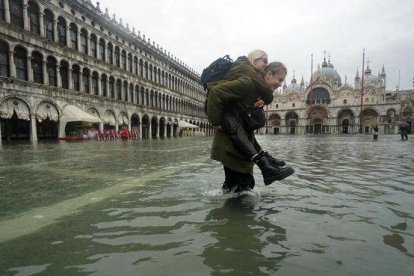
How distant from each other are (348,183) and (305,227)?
2427mm

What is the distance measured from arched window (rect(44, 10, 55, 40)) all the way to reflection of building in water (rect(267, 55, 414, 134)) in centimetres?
5469

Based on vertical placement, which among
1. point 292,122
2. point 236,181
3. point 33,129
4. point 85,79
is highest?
point 85,79

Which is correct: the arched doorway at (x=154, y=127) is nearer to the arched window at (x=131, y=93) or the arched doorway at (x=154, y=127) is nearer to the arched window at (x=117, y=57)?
the arched window at (x=131, y=93)

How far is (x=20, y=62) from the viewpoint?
69.6ft

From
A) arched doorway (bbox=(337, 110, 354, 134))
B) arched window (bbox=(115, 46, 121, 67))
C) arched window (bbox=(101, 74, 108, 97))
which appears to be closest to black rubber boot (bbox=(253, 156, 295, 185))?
arched window (bbox=(101, 74, 108, 97))

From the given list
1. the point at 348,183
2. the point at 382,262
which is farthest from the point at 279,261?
the point at 348,183

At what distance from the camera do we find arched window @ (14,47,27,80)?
2084 centimetres

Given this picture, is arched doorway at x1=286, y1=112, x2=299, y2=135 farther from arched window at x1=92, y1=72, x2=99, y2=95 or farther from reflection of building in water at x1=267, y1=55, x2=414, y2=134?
arched window at x1=92, y1=72, x2=99, y2=95

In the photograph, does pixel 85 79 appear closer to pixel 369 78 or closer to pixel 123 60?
pixel 123 60

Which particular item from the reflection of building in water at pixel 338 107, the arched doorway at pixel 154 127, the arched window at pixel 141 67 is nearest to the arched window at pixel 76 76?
the arched window at pixel 141 67

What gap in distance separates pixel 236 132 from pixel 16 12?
24.0 metres

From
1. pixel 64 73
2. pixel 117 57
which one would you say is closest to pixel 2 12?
pixel 64 73

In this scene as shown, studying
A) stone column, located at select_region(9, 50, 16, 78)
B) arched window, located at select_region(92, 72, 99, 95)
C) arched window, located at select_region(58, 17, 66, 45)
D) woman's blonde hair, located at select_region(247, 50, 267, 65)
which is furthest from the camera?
arched window, located at select_region(92, 72, 99, 95)

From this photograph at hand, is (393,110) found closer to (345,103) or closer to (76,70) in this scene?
(345,103)
